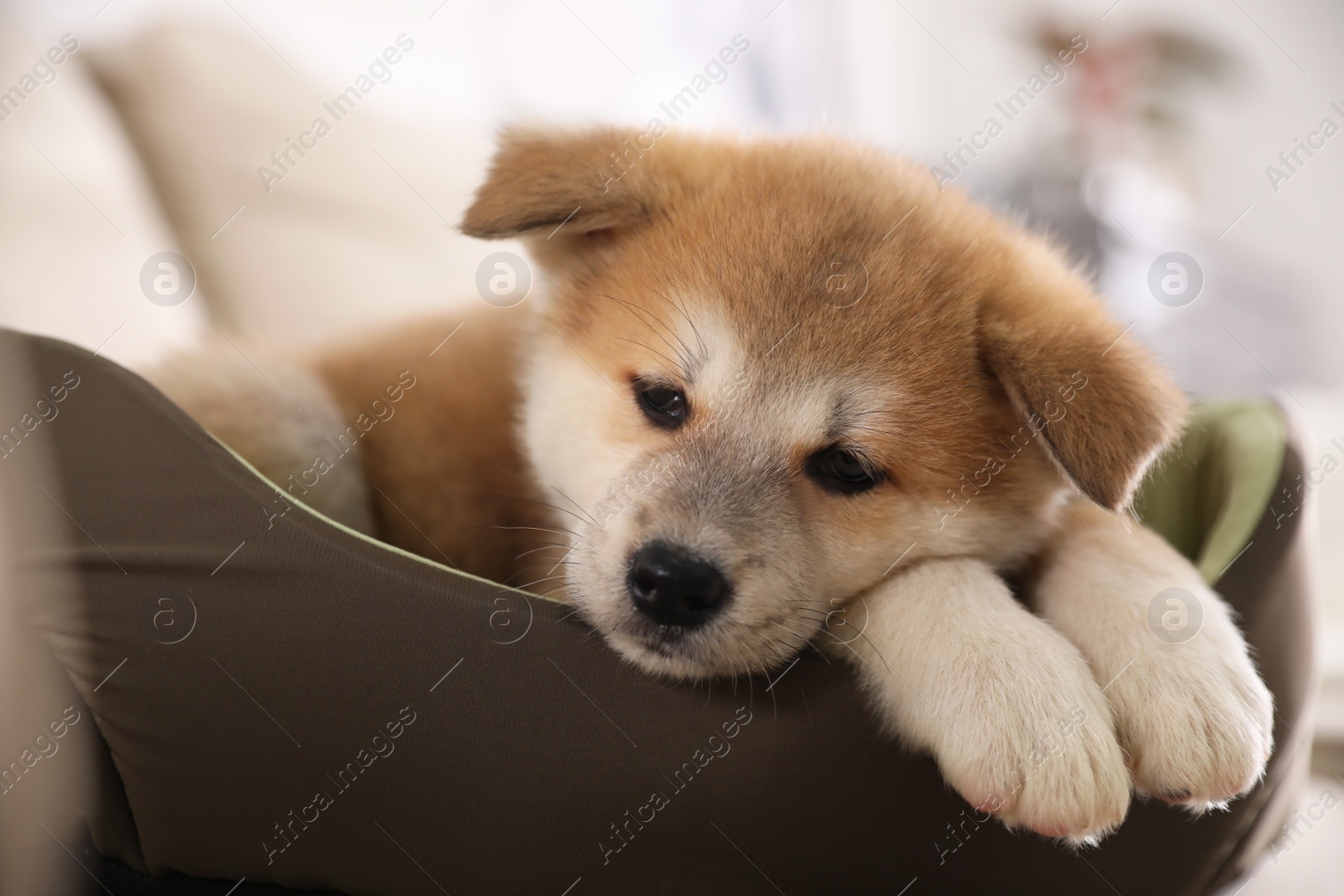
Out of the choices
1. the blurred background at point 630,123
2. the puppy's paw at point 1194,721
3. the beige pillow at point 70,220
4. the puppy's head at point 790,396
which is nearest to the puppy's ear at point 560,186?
the puppy's head at point 790,396

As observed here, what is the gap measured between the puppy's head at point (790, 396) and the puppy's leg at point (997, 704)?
13 cm

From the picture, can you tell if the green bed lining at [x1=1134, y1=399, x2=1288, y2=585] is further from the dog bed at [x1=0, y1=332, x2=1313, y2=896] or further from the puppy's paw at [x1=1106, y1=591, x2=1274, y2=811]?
the dog bed at [x1=0, y1=332, x2=1313, y2=896]

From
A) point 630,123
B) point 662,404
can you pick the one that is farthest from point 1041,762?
point 630,123

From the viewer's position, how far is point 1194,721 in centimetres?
138

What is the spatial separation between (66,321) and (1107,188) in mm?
4674

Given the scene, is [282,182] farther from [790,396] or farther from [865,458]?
[865,458]

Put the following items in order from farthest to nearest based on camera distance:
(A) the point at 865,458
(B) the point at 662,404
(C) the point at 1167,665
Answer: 1. (B) the point at 662,404
2. (A) the point at 865,458
3. (C) the point at 1167,665

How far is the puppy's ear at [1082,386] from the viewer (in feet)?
4.62

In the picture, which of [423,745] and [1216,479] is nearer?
[423,745]

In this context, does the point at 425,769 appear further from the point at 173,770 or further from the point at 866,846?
the point at 866,846

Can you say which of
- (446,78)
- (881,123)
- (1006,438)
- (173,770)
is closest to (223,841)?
(173,770)

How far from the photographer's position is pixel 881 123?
6.28 metres

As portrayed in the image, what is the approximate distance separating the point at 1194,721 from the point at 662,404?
98cm

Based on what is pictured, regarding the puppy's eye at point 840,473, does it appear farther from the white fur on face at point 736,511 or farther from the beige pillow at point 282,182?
the beige pillow at point 282,182
